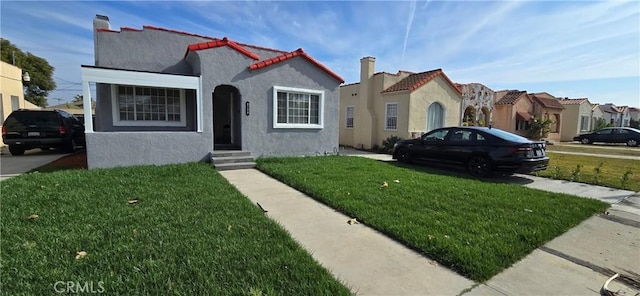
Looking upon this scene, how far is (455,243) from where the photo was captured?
3643 mm

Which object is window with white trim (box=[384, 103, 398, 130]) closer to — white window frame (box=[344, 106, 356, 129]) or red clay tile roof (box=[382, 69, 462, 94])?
red clay tile roof (box=[382, 69, 462, 94])

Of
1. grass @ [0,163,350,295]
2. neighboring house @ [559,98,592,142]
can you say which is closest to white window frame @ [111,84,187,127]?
grass @ [0,163,350,295]

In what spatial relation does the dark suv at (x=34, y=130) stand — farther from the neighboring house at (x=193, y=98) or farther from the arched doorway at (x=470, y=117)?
the arched doorway at (x=470, y=117)

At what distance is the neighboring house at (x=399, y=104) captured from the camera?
15.7 m

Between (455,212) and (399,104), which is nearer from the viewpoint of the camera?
(455,212)

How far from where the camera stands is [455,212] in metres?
4.89

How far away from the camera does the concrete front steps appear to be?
30.6 feet

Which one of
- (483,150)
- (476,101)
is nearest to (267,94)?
(483,150)

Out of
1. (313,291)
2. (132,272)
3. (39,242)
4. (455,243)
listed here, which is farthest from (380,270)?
(39,242)

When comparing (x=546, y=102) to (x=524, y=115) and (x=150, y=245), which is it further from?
(x=150, y=245)

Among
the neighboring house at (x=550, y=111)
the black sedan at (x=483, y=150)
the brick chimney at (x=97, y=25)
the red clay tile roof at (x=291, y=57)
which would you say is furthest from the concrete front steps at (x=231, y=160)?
the neighboring house at (x=550, y=111)

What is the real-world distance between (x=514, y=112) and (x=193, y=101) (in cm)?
2325

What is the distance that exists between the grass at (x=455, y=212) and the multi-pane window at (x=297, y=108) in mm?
3772

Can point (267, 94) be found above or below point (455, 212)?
above
